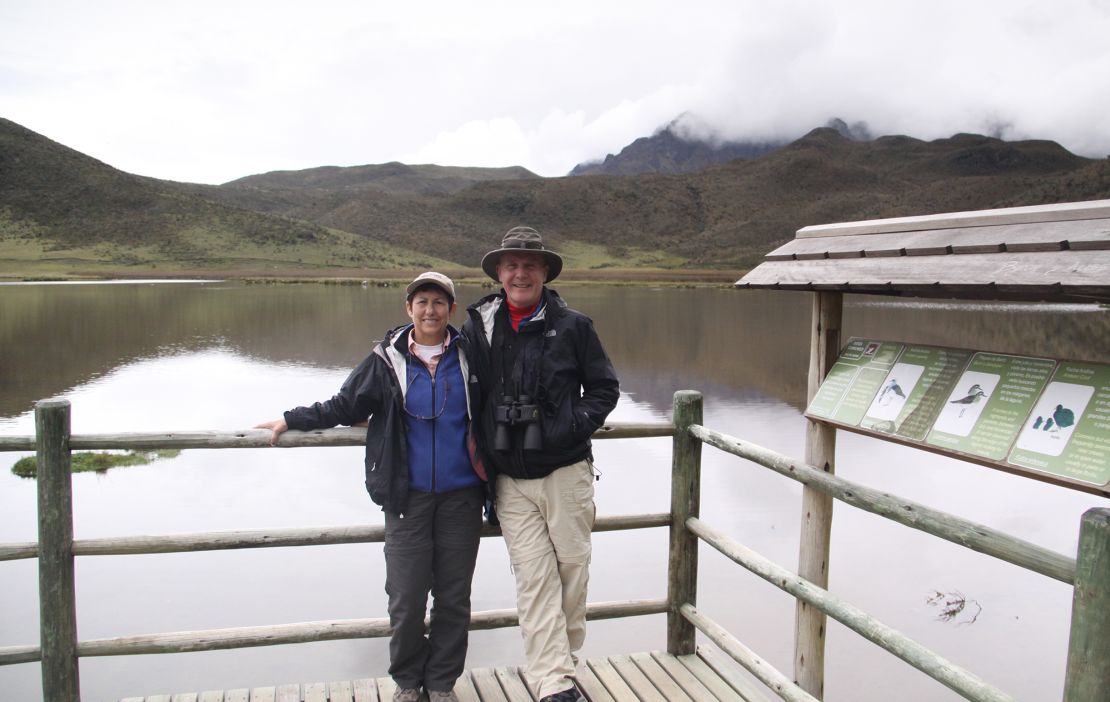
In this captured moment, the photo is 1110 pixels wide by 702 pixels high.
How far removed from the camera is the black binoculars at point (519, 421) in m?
3.12

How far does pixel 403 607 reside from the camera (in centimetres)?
321

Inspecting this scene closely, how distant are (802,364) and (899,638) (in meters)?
20.8

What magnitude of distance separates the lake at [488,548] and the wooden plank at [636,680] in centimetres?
231

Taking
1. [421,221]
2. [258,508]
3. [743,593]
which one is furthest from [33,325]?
[421,221]

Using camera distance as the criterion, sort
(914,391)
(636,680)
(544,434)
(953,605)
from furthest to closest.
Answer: (953,605) < (636,680) < (544,434) < (914,391)

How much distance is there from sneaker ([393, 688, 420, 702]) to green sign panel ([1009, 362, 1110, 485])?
2365 mm

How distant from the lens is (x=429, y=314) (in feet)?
10.7

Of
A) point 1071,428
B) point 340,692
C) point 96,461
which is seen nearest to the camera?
point 1071,428

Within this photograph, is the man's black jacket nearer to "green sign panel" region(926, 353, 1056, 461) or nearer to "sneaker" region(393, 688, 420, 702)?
"sneaker" region(393, 688, 420, 702)

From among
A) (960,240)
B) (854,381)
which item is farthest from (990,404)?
(854,381)

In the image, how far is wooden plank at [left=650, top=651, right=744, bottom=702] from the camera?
352cm

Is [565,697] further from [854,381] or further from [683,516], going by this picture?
[854,381]

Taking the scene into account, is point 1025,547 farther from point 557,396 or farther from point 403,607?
point 403,607

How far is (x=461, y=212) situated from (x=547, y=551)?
14815 centimetres
